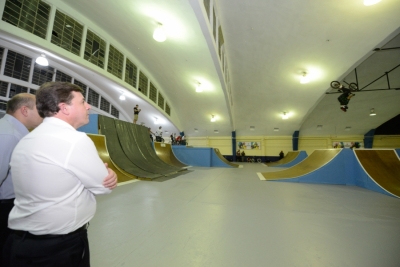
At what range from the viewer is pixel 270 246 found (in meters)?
1.57

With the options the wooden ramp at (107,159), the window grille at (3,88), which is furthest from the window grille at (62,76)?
the wooden ramp at (107,159)

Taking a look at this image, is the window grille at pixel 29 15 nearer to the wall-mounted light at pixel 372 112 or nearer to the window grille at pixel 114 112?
the window grille at pixel 114 112

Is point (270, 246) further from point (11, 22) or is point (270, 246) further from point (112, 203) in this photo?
point (11, 22)

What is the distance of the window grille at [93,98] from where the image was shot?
38.1ft

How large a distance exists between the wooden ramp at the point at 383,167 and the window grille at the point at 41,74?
Result: 49.6 ft

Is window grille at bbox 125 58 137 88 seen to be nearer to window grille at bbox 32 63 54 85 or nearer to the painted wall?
window grille at bbox 32 63 54 85

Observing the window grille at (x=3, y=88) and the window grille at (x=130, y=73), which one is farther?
the window grille at (x=130, y=73)

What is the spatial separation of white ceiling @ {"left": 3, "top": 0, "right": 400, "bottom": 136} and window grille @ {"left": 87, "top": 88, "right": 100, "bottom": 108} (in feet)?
5.40

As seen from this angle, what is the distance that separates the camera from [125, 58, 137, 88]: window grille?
9784 millimetres

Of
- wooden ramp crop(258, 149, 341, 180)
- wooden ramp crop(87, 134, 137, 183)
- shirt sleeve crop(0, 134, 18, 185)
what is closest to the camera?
shirt sleeve crop(0, 134, 18, 185)

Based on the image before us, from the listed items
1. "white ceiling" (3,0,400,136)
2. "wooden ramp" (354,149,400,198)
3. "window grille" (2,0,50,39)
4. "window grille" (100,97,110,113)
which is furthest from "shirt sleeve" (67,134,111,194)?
"window grille" (100,97,110,113)

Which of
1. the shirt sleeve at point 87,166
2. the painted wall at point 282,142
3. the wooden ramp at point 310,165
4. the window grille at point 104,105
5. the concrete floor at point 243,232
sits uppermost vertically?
the window grille at point 104,105

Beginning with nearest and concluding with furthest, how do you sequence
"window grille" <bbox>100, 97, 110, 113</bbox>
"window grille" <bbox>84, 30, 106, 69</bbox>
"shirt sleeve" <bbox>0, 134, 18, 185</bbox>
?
1. "shirt sleeve" <bbox>0, 134, 18, 185</bbox>
2. "window grille" <bbox>84, 30, 106, 69</bbox>
3. "window grille" <bbox>100, 97, 110, 113</bbox>

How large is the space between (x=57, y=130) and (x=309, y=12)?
7706 millimetres
